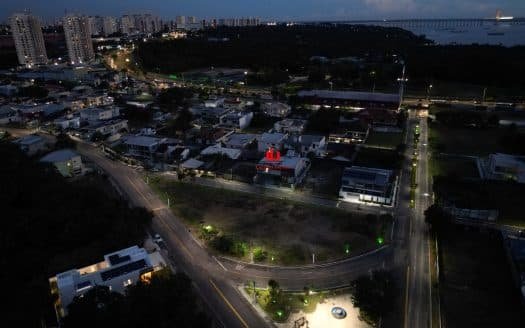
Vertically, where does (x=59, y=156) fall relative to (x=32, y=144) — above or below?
above

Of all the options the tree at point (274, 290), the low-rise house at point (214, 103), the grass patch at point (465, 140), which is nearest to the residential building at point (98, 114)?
the low-rise house at point (214, 103)

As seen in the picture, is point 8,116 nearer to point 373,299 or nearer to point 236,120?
point 236,120

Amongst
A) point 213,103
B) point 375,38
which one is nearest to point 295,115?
point 213,103

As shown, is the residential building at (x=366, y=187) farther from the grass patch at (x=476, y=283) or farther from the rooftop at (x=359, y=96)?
the rooftop at (x=359, y=96)

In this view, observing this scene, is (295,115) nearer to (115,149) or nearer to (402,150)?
(402,150)

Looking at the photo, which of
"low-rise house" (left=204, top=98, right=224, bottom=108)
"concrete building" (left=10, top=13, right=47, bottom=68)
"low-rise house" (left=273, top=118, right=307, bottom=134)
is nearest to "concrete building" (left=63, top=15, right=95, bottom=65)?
"concrete building" (left=10, top=13, right=47, bottom=68)

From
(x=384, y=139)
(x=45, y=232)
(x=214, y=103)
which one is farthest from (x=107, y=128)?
(x=384, y=139)
